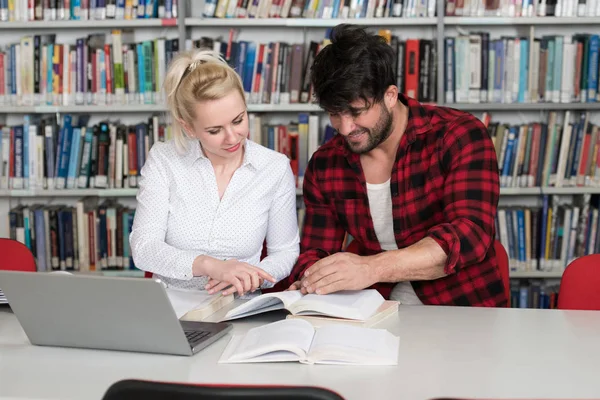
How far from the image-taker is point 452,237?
1.95 m

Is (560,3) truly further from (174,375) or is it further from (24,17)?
(174,375)

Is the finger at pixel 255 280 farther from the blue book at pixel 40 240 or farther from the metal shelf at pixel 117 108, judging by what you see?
the blue book at pixel 40 240

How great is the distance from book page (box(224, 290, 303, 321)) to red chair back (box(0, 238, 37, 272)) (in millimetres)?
812

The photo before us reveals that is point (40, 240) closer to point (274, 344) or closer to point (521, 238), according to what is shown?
point (521, 238)

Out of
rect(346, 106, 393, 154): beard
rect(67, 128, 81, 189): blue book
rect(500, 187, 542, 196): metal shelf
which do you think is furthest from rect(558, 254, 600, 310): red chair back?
rect(67, 128, 81, 189): blue book

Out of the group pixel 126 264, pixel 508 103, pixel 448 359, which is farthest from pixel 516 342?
pixel 126 264

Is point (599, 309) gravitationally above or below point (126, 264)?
above

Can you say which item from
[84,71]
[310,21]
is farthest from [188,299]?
[84,71]

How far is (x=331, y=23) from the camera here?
336cm

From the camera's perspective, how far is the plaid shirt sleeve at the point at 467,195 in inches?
77.6

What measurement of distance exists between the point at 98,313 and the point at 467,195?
98 cm

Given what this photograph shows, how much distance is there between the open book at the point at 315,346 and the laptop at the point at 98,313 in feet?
0.32

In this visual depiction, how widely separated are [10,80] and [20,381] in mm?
2369

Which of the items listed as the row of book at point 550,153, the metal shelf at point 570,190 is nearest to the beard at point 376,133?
the row of book at point 550,153
